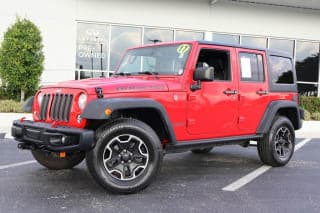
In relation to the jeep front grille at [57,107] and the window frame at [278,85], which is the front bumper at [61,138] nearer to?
the jeep front grille at [57,107]

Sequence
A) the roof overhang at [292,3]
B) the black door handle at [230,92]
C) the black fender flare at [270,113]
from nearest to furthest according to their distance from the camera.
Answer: the black door handle at [230,92]
the black fender flare at [270,113]
the roof overhang at [292,3]

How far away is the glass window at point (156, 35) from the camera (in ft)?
48.3

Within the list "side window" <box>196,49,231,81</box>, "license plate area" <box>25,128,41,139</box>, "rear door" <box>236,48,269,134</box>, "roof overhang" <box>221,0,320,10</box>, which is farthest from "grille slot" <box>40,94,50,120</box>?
"roof overhang" <box>221,0,320,10</box>

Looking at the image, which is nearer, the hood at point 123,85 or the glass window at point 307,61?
the hood at point 123,85

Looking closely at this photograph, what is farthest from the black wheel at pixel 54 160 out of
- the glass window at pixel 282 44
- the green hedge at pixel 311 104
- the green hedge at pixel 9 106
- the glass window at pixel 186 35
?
the glass window at pixel 282 44

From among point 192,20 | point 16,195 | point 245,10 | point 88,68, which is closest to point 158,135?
point 16,195

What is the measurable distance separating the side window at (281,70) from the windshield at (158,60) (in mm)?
1791

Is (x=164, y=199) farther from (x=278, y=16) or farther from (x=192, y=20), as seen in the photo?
(x=278, y=16)

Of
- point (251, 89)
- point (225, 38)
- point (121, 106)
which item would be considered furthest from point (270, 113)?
point (225, 38)

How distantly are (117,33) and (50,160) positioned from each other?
9481 millimetres

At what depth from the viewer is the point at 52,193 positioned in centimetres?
453

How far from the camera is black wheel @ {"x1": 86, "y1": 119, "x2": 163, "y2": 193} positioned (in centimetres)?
437

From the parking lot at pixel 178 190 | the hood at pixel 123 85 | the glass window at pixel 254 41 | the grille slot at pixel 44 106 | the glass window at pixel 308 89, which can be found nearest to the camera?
the parking lot at pixel 178 190

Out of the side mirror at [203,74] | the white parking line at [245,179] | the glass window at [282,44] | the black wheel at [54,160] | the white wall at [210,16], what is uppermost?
the white wall at [210,16]
